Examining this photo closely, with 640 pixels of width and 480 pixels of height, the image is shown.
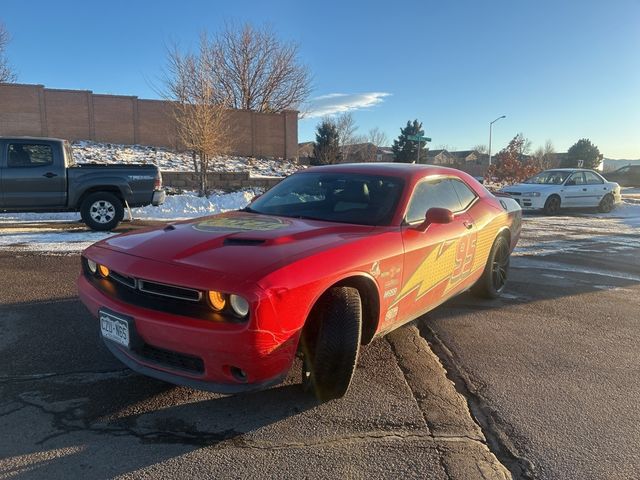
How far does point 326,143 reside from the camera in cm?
3319

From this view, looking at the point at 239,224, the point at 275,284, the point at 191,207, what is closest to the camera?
the point at 275,284

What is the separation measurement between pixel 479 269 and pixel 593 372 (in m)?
1.48

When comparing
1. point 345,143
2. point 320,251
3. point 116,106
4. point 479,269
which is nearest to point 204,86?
point 116,106

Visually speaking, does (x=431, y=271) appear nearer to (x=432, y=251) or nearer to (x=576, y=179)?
(x=432, y=251)

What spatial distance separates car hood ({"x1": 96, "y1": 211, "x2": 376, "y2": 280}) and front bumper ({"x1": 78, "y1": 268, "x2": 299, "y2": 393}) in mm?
292

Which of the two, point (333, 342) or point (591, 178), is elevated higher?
point (591, 178)

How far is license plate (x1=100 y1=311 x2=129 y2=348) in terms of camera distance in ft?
8.62

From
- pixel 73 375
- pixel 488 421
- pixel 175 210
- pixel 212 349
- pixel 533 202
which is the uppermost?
pixel 533 202

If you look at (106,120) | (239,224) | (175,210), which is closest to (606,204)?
(175,210)

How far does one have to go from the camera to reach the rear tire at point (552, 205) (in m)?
15.4

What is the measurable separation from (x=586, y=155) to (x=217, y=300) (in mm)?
56348

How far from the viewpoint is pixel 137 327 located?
259cm

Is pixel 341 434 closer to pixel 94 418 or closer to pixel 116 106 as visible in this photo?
pixel 94 418

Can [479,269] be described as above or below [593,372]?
above
